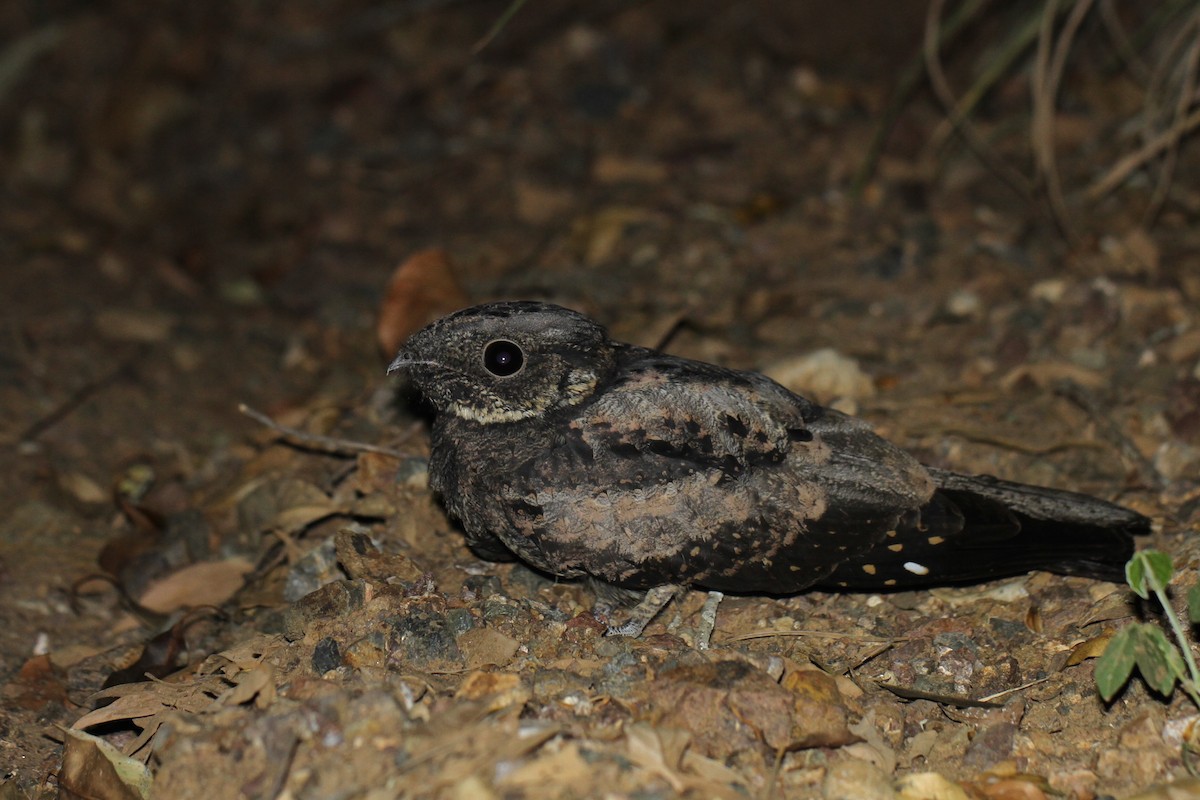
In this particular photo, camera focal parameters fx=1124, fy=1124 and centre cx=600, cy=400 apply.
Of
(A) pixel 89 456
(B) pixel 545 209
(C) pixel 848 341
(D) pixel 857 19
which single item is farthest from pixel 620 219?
(A) pixel 89 456

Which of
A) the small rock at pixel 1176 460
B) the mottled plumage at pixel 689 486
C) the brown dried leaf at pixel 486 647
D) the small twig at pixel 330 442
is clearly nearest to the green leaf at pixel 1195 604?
the mottled plumage at pixel 689 486

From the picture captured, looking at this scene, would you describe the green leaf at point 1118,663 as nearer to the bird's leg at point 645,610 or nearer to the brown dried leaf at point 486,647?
the bird's leg at point 645,610

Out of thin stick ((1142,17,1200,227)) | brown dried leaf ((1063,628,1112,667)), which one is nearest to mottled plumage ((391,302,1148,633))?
brown dried leaf ((1063,628,1112,667))

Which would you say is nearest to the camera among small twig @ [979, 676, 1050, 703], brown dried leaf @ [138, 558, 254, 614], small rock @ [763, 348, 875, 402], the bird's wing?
small twig @ [979, 676, 1050, 703]

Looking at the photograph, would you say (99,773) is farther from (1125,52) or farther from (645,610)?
(1125,52)

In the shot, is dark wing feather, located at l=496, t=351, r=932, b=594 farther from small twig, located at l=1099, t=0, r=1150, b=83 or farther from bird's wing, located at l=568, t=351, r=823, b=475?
small twig, located at l=1099, t=0, r=1150, b=83

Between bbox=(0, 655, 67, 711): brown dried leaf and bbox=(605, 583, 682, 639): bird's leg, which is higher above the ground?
bbox=(605, 583, 682, 639): bird's leg

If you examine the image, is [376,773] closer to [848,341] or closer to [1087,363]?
[848,341]

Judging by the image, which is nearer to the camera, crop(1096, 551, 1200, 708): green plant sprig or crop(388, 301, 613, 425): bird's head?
crop(1096, 551, 1200, 708): green plant sprig
